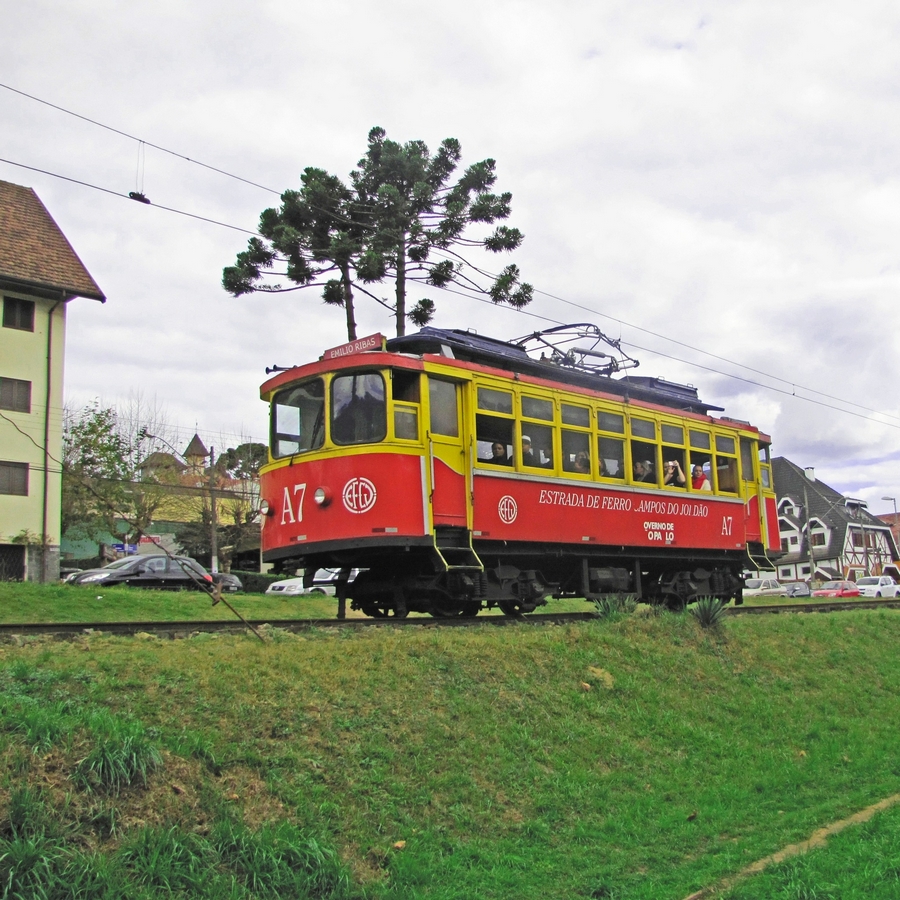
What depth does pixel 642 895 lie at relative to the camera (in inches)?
222

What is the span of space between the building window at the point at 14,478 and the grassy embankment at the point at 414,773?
75.2ft

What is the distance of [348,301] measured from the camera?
24953 millimetres

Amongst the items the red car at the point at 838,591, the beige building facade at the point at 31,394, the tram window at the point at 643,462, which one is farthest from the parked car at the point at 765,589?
the tram window at the point at 643,462

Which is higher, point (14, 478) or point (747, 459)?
point (14, 478)

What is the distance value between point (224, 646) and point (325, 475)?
11.1 ft

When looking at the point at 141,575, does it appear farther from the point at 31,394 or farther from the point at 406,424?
the point at 406,424

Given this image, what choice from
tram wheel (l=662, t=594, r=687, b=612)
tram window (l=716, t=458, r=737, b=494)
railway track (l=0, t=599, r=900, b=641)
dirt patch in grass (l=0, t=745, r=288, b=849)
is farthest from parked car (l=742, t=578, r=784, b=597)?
dirt patch in grass (l=0, t=745, r=288, b=849)

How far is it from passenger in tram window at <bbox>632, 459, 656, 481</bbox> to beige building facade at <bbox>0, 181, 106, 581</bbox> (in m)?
20.3

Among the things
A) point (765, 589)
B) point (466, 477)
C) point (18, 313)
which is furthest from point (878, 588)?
point (466, 477)

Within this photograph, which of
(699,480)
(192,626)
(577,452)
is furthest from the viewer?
(699,480)

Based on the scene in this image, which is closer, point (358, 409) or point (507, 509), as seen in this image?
Answer: point (358, 409)

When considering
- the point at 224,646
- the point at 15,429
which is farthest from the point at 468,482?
the point at 15,429

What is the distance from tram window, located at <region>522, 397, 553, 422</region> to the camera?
12.5m

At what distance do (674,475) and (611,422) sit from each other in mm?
1891
